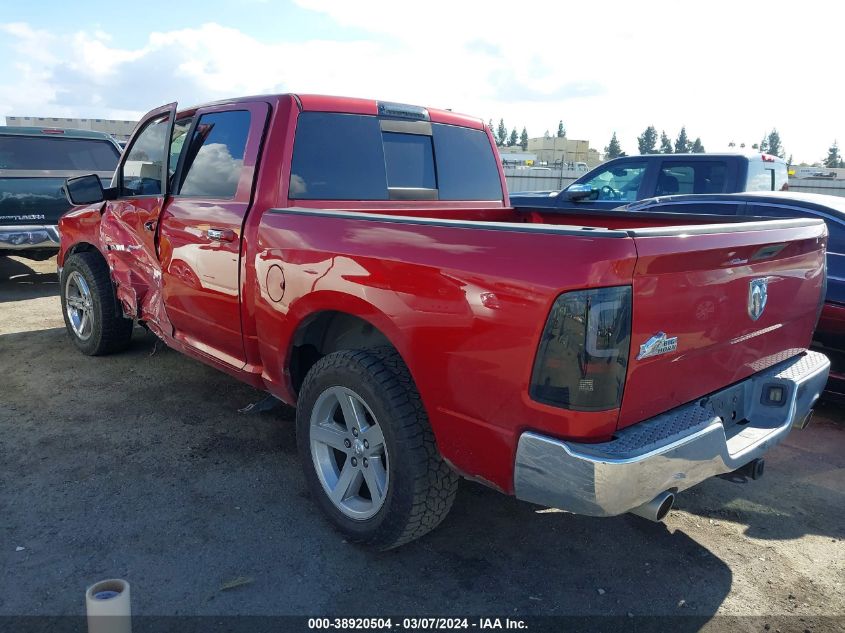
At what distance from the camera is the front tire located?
8.66 ft

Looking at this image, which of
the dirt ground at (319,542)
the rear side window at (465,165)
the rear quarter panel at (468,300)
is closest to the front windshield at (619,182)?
the rear side window at (465,165)

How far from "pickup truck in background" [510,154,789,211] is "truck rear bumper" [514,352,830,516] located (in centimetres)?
498

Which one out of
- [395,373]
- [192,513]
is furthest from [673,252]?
[192,513]

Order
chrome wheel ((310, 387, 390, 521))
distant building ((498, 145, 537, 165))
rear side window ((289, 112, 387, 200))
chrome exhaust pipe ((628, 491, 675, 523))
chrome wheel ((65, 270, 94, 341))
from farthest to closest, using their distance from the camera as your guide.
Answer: distant building ((498, 145, 537, 165)) < chrome wheel ((65, 270, 94, 341)) < rear side window ((289, 112, 387, 200)) < chrome wheel ((310, 387, 390, 521)) < chrome exhaust pipe ((628, 491, 675, 523))

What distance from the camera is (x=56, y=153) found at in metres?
8.75

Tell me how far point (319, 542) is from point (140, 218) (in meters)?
2.60

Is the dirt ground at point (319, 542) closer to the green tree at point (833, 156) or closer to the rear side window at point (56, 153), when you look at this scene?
the rear side window at point (56, 153)

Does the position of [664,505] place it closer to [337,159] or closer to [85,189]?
[337,159]

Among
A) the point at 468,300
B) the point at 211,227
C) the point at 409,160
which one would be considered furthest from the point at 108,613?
the point at 409,160

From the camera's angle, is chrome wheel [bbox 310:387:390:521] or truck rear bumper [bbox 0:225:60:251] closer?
chrome wheel [bbox 310:387:390:521]

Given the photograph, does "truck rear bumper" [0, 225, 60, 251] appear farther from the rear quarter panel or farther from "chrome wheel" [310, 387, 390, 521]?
the rear quarter panel

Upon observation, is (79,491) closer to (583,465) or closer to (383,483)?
(383,483)

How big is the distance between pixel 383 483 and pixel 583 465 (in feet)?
3.54

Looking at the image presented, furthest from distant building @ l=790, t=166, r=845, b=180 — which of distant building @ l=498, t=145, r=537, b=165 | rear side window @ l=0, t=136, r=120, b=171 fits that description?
rear side window @ l=0, t=136, r=120, b=171
